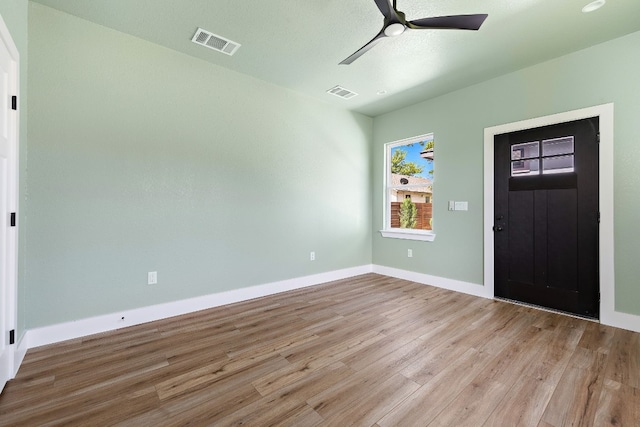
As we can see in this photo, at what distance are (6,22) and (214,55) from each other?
160 centimetres

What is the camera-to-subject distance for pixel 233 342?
2.34 metres

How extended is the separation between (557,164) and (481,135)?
2.98 feet

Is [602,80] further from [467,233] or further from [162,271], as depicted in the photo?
[162,271]

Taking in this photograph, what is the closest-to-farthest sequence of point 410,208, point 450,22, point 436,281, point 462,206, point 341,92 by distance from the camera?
point 450,22 < point 462,206 < point 341,92 < point 436,281 < point 410,208

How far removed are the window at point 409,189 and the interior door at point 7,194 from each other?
432 centimetres

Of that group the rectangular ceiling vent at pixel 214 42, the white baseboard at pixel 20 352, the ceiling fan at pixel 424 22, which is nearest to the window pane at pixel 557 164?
the ceiling fan at pixel 424 22

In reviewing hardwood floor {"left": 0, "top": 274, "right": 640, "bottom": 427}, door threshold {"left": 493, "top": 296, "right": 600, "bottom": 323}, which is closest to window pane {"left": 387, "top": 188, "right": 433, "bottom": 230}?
door threshold {"left": 493, "top": 296, "right": 600, "bottom": 323}

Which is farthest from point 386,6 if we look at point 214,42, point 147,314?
point 147,314

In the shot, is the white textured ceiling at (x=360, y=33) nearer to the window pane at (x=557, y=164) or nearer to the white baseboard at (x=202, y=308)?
the window pane at (x=557, y=164)

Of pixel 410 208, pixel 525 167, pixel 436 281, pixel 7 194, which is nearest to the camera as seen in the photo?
pixel 7 194

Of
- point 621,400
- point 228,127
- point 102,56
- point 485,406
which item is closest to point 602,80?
point 621,400

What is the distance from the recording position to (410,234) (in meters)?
4.36

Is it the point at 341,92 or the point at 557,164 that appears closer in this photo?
the point at 557,164

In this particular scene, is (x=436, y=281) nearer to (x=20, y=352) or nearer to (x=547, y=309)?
(x=547, y=309)
